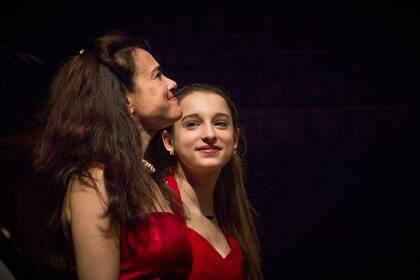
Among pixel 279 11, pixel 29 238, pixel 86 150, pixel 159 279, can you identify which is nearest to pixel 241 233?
pixel 159 279

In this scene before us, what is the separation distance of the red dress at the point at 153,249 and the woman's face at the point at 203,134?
0.39m

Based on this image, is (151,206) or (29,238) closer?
(151,206)

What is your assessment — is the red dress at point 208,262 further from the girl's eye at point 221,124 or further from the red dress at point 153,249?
the girl's eye at point 221,124

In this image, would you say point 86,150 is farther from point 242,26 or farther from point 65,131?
point 242,26

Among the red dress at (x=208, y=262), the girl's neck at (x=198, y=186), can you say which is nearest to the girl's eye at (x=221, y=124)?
the girl's neck at (x=198, y=186)

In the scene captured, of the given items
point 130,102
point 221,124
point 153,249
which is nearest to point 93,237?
point 153,249

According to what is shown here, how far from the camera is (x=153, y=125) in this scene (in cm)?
179

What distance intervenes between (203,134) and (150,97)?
0.31 meters

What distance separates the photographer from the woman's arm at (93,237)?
142 cm

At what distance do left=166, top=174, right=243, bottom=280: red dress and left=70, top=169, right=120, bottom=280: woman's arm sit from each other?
1.34 ft

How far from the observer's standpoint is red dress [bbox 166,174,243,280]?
178 cm

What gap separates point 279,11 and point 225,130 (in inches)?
67.0

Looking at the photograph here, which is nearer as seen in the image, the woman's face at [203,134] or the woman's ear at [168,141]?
the woman's face at [203,134]

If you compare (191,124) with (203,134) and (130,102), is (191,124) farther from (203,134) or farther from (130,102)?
(130,102)
